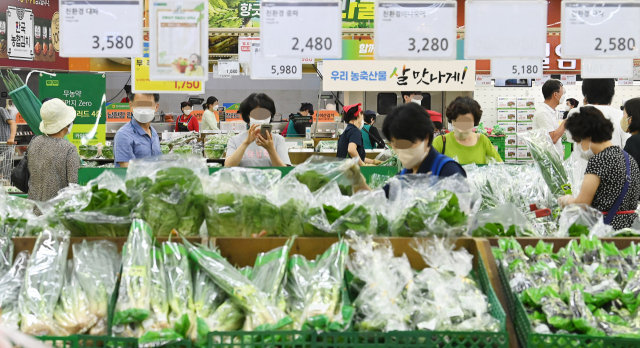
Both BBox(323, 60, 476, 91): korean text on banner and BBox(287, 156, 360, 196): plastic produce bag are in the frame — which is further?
BBox(323, 60, 476, 91): korean text on banner

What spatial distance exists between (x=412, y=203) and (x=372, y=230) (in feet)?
0.60

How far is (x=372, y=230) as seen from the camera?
83.5 inches

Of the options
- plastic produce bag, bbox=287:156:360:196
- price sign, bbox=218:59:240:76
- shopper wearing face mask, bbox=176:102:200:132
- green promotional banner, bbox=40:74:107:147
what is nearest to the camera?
plastic produce bag, bbox=287:156:360:196

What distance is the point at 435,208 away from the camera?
209cm

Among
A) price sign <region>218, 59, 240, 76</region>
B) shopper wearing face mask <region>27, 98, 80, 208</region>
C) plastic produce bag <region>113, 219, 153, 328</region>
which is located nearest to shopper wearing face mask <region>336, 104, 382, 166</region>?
shopper wearing face mask <region>27, 98, 80, 208</region>

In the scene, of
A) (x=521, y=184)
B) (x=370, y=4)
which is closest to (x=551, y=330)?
(x=521, y=184)

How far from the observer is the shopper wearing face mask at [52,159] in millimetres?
4305

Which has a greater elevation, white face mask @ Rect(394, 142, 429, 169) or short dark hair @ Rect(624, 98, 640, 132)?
short dark hair @ Rect(624, 98, 640, 132)

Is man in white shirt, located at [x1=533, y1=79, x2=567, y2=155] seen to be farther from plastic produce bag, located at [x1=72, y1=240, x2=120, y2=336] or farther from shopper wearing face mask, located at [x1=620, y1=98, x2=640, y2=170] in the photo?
plastic produce bag, located at [x1=72, y1=240, x2=120, y2=336]

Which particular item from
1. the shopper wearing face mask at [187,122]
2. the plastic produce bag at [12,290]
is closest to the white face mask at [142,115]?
the plastic produce bag at [12,290]

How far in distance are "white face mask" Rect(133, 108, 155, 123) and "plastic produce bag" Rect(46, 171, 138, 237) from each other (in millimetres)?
2618

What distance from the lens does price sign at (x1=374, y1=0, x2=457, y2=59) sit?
3.37 metres

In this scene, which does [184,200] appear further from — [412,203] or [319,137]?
[319,137]

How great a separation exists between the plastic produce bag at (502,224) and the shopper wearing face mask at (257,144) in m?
2.14
